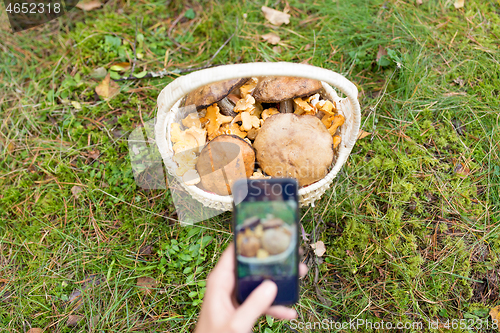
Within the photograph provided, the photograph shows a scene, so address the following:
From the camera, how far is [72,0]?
381 centimetres

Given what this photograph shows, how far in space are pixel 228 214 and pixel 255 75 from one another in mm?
1592

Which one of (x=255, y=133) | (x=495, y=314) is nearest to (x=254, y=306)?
(x=255, y=133)

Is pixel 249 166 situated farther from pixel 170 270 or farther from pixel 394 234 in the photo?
pixel 394 234

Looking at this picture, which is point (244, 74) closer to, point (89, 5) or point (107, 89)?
point (107, 89)

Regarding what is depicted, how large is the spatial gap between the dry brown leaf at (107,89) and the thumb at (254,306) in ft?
9.42

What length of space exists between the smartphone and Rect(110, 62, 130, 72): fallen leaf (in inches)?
104

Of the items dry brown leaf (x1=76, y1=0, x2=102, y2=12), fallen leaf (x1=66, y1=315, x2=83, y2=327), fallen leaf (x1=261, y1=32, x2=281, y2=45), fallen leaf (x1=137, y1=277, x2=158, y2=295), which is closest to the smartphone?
fallen leaf (x1=137, y1=277, x2=158, y2=295)

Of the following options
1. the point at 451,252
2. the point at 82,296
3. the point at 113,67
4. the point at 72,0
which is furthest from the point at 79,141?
the point at 451,252

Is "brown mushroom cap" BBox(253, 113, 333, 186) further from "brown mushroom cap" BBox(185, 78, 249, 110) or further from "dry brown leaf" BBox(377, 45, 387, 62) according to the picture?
"dry brown leaf" BBox(377, 45, 387, 62)

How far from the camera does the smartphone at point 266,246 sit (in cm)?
155

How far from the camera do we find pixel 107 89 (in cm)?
344

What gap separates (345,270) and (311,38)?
8.47 feet

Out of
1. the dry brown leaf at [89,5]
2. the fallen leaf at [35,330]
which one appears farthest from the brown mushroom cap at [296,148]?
the dry brown leaf at [89,5]

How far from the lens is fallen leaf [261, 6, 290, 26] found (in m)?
3.60
